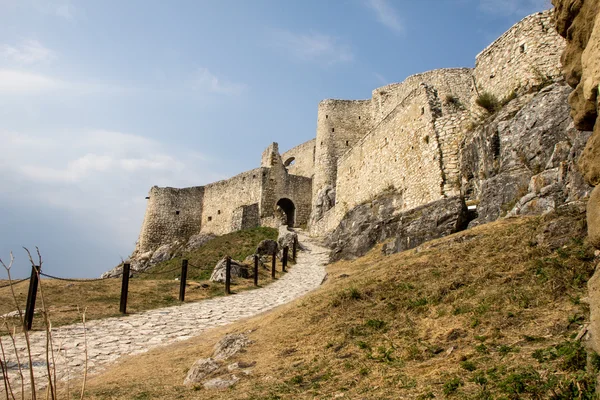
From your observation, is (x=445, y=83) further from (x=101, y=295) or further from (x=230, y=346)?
(x=230, y=346)

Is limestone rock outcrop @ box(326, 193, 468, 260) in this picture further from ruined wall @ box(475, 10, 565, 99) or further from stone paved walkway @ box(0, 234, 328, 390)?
ruined wall @ box(475, 10, 565, 99)

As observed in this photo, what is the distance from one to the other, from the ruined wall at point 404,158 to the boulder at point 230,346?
11765 millimetres

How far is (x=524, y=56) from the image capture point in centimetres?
1402

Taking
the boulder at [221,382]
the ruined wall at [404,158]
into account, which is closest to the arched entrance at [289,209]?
the ruined wall at [404,158]

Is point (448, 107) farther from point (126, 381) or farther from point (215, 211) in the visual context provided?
point (215, 211)

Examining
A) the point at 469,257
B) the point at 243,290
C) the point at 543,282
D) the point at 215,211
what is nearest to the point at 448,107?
the point at 243,290

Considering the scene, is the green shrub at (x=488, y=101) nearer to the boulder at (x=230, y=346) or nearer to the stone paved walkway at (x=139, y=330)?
the stone paved walkway at (x=139, y=330)

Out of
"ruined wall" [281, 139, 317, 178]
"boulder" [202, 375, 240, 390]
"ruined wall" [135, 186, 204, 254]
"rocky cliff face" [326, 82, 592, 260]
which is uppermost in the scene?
"ruined wall" [281, 139, 317, 178]

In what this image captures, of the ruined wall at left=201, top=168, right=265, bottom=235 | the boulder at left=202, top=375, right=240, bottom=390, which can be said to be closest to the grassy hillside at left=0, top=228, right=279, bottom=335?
the boulder at left=202, top=375, right=240, bottom=390

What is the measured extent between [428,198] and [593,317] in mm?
14961

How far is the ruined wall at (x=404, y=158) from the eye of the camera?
58.5 ft

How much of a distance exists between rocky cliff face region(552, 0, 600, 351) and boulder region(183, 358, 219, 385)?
401cm

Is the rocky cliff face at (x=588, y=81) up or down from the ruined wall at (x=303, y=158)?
down

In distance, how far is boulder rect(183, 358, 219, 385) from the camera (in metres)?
5.26
